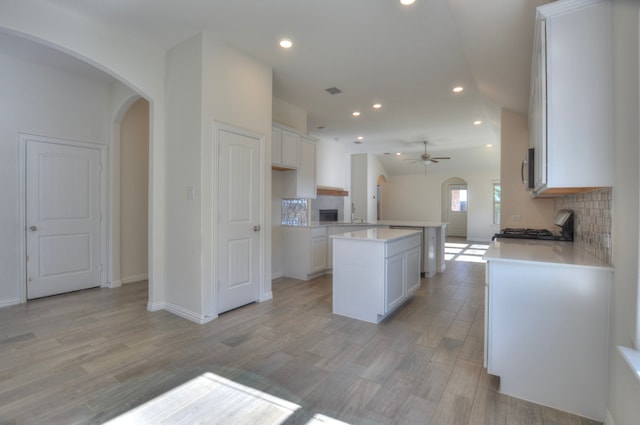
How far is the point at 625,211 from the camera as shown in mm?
1479

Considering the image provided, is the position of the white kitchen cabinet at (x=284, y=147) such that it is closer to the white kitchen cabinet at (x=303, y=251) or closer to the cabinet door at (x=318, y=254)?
the white kitchen cabinet at (x=303, y=251)

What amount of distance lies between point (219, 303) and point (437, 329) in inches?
89.4

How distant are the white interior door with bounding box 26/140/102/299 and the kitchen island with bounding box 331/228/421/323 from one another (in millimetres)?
3586

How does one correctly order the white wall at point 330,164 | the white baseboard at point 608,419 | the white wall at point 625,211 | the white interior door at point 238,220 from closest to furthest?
the white wall at point 625,211, the white baseboard at point 608,419, the white interior door at point 238,220, the white wall at point 330,164

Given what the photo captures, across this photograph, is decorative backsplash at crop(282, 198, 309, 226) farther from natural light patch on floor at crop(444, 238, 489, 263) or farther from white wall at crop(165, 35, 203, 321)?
natural light patch on floor at crop(444, 238, 489, 263)

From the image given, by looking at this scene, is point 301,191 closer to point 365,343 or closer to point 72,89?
point 365,343

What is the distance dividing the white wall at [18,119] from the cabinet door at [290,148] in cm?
281

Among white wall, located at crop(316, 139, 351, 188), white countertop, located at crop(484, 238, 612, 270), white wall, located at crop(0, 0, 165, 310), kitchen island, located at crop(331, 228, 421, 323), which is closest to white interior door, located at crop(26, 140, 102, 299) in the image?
white wall, located at crop(0, 0, 165, 310)

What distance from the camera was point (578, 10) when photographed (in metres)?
1.68

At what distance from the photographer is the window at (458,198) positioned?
11828 mm

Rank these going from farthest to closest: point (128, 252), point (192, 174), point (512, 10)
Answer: point (128, 252), point (192, 174), point (512, 10)

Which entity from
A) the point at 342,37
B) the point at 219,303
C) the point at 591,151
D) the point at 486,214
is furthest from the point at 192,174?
the point at 486,214

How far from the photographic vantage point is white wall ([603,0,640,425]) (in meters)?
1.33

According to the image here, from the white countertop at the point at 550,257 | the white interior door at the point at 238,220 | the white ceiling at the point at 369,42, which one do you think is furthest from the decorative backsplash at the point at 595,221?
the white interior door at the point at 238,220
